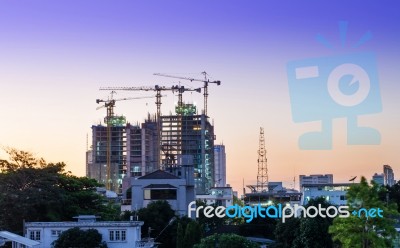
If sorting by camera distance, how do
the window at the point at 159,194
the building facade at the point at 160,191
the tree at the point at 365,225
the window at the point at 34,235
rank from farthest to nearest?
the window at the point at 159,194 < the building facade at the point at 160,191 < the window at the point at 34,235 < the tree at the point at 365,225

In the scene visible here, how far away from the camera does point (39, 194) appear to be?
44594 mm

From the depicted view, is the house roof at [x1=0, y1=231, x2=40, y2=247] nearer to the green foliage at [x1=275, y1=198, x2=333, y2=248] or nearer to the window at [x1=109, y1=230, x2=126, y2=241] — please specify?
the window at [x1=109, y1=230, x2=126, y2=241]

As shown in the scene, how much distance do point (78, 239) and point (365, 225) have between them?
1533cm

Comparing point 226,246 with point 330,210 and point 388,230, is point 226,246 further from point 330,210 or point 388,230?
point 330,210

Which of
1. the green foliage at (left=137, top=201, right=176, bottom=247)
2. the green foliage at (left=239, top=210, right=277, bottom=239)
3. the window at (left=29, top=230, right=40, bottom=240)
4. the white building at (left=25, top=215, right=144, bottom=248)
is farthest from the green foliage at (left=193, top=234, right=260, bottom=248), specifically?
the green foliage at (left=239, top=210, right=277, bottom=239)

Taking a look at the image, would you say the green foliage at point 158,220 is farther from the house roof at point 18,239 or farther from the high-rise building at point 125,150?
the high-rise building at point 125,150

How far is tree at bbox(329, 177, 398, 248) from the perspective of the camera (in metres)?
30.3

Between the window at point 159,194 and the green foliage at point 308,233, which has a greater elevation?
the window at point 159,194

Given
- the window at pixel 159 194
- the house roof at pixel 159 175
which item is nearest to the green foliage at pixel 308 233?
the window at pixel 159 194

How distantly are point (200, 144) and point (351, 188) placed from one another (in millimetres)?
148973

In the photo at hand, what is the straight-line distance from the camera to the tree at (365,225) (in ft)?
99.3

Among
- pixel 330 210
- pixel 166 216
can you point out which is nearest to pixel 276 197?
pixel 166 216

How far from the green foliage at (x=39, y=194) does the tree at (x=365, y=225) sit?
20.8m

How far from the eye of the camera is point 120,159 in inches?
7313
